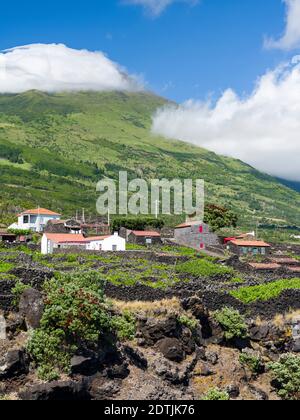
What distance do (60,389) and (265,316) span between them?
56.6ft

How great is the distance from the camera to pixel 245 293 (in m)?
39.4

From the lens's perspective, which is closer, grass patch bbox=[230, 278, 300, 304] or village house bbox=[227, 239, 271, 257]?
grass patch bbox=[230, 278, 300, 304]

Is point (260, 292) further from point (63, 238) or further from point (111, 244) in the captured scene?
point (63, 238)

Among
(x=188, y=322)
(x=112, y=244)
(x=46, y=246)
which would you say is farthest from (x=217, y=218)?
(x=188, y=322)

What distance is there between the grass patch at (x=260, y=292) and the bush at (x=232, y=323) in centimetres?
469

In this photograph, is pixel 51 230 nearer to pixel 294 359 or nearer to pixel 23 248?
pixel 23 248

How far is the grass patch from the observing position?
36.8 meters

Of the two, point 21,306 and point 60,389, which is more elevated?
point 21,306

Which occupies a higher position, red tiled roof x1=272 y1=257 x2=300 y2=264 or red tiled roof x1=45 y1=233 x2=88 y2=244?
red tiled roof x1=45 y1=233 x2=88 y2=244

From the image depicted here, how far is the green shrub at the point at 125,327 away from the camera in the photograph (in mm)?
26797

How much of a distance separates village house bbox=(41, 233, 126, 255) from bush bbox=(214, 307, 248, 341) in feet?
116

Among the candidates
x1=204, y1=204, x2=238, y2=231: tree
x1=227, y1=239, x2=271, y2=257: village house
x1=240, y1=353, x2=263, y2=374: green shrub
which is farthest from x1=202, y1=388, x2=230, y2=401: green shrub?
x1=204, y1=204, x2=238, y2=231: tree

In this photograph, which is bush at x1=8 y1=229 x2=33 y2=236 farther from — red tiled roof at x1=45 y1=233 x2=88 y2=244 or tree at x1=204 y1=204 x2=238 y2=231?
tree at x1=204 y1=204 x2=238 y2=231
